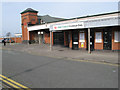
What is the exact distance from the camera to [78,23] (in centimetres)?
1403

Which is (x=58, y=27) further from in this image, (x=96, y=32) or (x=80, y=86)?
(x=80, y=86)

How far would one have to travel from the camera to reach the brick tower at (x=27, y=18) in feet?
94.9

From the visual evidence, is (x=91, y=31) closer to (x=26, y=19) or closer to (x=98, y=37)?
(x=98, y=37)

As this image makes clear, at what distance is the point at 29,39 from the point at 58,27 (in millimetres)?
14281

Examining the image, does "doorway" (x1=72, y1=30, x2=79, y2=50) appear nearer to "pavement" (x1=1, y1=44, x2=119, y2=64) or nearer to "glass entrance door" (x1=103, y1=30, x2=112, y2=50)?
"pavement" (x1=1, y1=44, x2=119, y2=64)

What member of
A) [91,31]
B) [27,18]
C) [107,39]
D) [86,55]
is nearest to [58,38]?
[91,31]

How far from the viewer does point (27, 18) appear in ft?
95.4

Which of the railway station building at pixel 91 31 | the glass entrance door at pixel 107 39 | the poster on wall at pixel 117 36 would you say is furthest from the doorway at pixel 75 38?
the poster on wall at pixel 117 36

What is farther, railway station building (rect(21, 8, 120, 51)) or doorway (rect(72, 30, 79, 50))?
doorway (rect(72, 30, 79, 50))

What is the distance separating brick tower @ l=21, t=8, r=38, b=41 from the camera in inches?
1139

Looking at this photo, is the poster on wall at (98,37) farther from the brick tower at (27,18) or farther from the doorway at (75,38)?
the brick tower at (27,18)

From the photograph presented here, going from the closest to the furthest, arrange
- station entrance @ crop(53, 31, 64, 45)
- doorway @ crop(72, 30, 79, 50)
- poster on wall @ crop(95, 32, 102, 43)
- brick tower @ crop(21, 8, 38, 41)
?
poster on wall @ crop(95, 32, 102, 43) < doorway @ crop(72, 30, 79, 50) < station entrance @ crop(53, 31, 64, 45) < brick tower @ crop(21, 8, 38, 41)

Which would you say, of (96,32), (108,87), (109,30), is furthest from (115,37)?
(108,87)

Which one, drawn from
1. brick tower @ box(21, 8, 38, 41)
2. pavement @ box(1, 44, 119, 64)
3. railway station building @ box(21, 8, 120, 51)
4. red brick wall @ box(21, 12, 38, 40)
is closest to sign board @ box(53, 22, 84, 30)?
railway station building @ box(21, 8, 120, 51)
